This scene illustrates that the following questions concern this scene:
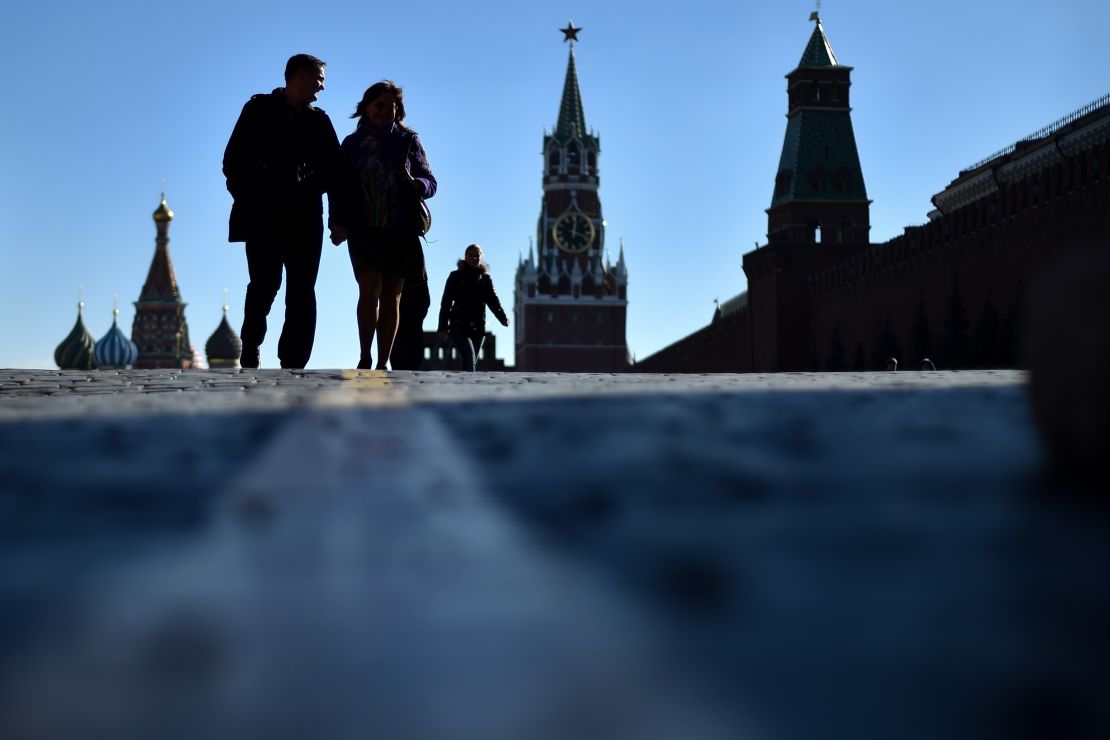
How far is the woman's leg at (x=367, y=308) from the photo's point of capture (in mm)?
6000

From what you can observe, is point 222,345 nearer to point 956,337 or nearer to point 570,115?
point 570,115

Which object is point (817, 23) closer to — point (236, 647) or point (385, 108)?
point (385, 108)

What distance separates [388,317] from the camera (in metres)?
6.20

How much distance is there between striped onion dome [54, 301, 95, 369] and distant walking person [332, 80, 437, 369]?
78.1 metres

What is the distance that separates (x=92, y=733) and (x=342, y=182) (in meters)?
5.23

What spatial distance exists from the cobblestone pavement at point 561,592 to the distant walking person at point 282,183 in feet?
12.6

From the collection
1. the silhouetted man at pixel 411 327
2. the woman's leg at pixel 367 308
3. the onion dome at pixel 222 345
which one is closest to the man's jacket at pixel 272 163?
the woman's leg at pixel 367 308

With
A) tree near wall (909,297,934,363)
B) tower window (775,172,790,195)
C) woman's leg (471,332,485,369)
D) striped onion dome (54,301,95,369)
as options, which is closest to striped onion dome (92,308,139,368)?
striped onion dome (54,301,95,369)

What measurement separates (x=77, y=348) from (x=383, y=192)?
3166 inches

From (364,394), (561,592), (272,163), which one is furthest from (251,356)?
(561,592)

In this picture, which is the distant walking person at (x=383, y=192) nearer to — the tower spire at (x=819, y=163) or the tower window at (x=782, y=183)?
the tower spire at (x=819, y=163)

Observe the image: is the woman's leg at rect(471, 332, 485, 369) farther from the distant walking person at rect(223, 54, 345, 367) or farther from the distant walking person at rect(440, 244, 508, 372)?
the distant walking person at rect(223, 54, 345, 367)

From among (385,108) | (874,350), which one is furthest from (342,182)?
(874,350)

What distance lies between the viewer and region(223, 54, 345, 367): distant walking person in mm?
5641
